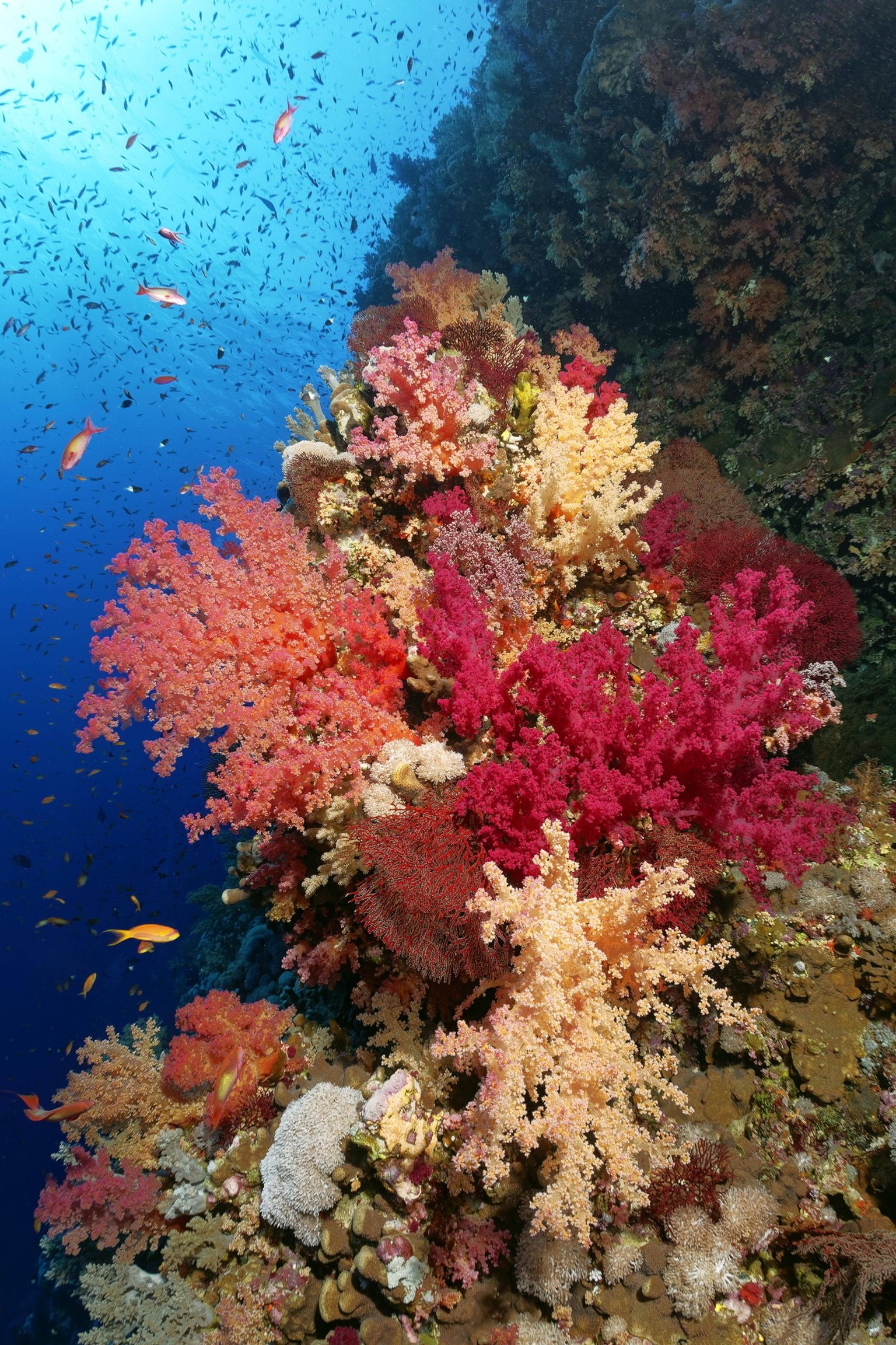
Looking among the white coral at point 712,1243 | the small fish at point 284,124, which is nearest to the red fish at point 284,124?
the small fish at point 284,124

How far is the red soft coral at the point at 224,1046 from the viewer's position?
14.2 ft

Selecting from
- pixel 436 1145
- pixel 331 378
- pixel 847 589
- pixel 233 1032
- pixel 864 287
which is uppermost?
pixel 331 378

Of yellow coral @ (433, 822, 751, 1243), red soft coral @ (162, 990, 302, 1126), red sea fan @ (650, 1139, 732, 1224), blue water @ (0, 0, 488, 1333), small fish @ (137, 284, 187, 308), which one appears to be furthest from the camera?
blue water @ (0, 0, 488, 1333)

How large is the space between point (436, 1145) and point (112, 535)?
67.4 m

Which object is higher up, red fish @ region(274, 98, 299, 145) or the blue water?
the blue water

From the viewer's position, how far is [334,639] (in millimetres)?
4109

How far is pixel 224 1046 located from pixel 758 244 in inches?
416

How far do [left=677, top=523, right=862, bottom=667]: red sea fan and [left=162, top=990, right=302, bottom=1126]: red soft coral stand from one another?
4999 mm

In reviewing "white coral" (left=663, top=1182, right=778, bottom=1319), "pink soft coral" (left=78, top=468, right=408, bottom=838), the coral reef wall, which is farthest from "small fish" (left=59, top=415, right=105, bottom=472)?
"white coral" (left=663, top=1182, right=778, bottom=1319)

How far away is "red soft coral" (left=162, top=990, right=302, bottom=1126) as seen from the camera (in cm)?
432

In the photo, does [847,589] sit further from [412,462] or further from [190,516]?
[190,516]

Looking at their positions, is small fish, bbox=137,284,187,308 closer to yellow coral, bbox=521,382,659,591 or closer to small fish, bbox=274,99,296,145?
small fish, bbox=274,99,296,145

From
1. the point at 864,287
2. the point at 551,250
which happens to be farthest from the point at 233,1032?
the point at 551,250

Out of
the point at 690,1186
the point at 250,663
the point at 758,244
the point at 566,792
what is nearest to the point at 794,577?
the point at 566,792
